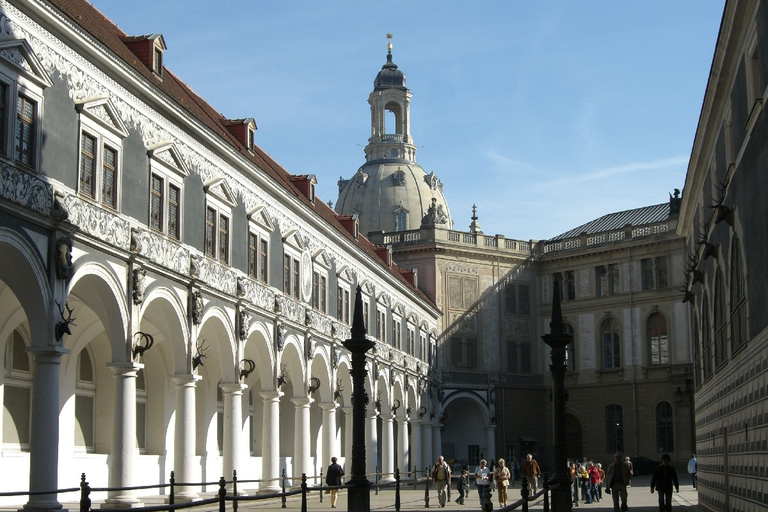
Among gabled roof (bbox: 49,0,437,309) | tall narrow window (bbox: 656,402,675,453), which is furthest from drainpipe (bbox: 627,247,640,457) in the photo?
gabled roof (bbox: 49,0,437,309)

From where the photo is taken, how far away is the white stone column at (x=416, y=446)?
57.5 metres

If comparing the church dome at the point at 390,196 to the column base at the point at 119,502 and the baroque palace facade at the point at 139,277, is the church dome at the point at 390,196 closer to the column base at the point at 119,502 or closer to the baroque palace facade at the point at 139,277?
the baroque palace facade at the point at 139,277

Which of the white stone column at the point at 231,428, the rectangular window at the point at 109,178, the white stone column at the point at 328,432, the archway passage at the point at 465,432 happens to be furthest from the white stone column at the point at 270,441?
the archway passage at the point at 465,432

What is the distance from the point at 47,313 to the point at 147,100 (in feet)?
23.4

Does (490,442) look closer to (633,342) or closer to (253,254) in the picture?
(633,342)

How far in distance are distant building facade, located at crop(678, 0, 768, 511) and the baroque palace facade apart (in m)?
12.3

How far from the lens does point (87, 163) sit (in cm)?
2361

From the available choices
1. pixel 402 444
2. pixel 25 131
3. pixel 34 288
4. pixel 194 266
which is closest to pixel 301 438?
pixel 194 266

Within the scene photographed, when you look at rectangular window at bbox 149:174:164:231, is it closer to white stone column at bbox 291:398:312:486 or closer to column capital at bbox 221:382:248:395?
column capital at bbox 221:382:248:395

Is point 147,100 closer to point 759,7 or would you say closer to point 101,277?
point 101,277

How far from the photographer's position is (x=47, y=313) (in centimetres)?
2123

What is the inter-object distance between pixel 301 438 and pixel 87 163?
A: 17.1 m

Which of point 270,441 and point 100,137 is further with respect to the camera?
point 270,441

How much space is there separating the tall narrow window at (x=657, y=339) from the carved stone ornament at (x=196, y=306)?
4002cm
